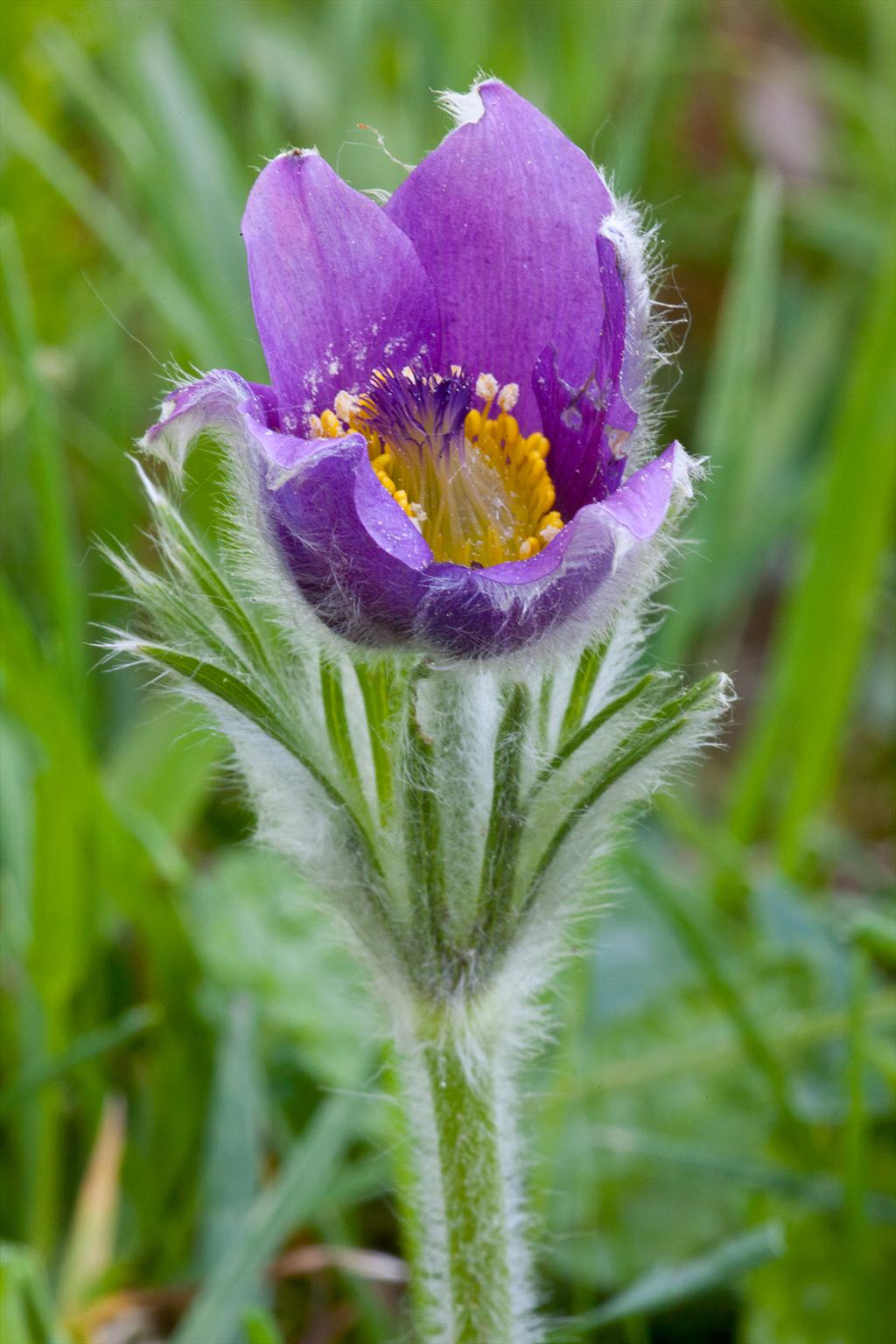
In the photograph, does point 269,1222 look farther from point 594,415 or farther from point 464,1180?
point 594,415

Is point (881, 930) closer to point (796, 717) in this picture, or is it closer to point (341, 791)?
point (341, 791)

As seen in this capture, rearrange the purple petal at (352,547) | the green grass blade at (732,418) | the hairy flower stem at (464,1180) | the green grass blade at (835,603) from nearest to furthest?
the purple petal at (352,547)
the hairy flower stem at (464,1180)
the green grass blade at (835,603)
the green grass blade at (732,418)

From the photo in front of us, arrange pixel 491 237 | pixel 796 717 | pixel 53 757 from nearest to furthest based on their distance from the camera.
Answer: pixel 491 237 → pixel 53 757 → pixel 796 717

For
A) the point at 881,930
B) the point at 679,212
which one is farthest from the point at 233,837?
the point at 679,212

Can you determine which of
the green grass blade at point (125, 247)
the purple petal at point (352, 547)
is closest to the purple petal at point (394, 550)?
the purple petal at point (352, 547)

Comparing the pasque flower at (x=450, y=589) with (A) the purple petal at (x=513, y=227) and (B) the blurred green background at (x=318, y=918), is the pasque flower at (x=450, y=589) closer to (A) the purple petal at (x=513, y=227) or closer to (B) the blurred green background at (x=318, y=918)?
(A) the purple petal at (x=513, y=227)

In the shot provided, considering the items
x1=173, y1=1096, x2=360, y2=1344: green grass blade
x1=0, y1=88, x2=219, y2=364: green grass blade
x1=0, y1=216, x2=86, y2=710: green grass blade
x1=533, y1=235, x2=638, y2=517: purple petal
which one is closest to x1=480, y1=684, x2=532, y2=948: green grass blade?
x1=533, y1=235, x2=638, y2=517: purple petal

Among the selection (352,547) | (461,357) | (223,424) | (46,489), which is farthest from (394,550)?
(46,489)
